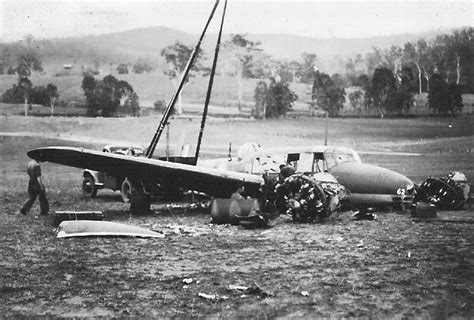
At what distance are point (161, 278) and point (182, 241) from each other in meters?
2.43

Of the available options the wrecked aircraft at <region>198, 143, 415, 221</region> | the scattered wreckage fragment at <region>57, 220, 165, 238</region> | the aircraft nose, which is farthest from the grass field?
the aircraft nose

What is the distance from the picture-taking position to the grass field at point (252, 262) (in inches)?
195

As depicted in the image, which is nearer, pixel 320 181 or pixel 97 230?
pixel 97 230

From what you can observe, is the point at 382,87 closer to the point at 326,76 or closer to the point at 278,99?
the point at 326,76

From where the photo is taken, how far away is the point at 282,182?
1070 centimetres

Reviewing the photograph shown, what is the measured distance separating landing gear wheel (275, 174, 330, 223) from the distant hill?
3588 millimetres

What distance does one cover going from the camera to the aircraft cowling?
11.5 m

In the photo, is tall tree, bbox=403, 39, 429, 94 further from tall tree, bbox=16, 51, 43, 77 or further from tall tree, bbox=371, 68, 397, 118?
tall tree, bbox=16, 51, 43, 77

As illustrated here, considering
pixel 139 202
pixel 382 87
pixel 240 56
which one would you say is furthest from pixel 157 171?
pixel 382 87

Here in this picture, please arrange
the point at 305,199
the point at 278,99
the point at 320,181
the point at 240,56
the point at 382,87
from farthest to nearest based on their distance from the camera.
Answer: the point at 278,99 → the point at 240,56 → the point at 382,87 → the point at 320,181 → the point at 305,199

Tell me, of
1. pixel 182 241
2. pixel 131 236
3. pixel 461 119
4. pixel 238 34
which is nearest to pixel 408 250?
pixel 182 241

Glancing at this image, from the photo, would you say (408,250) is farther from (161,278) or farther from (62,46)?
(62,46)

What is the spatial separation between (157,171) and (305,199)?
2.95 meters

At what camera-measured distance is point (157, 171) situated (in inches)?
437
